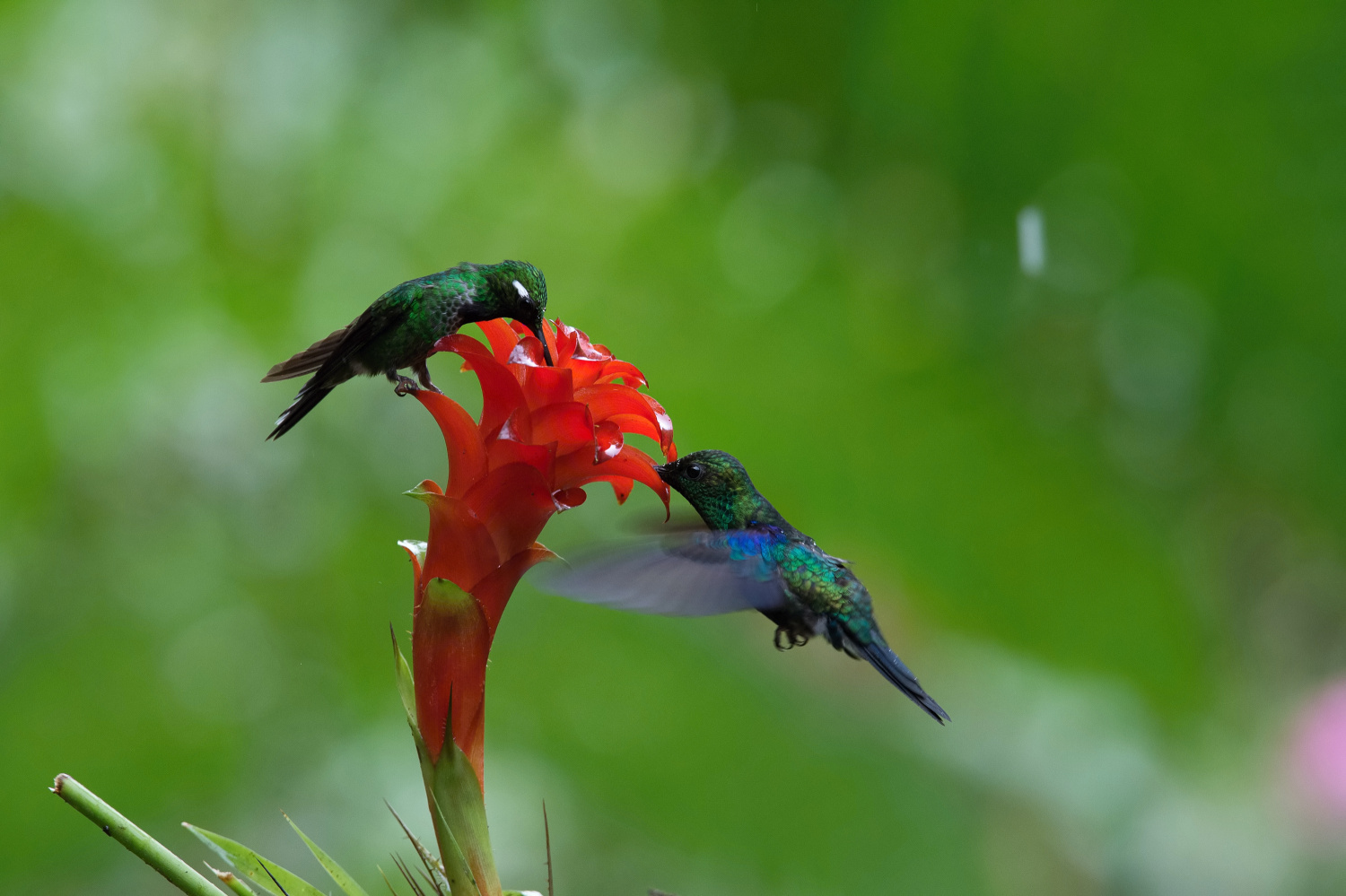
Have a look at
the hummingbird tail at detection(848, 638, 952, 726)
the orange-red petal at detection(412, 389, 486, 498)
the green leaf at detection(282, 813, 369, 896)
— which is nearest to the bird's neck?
the hummingbird tail at detection(848, 638, 952, 726)

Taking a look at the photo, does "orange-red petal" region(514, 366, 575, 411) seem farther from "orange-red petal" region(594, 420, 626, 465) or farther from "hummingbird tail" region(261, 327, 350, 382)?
"hummingbird tail" region(261, 327, 350, 382)

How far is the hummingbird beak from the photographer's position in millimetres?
566

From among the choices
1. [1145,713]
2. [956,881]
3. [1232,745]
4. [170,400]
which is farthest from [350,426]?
[1232,745]

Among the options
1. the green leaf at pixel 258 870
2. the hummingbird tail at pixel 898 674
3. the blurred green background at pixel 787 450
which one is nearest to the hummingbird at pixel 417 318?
the green leaf at pixel 258 870

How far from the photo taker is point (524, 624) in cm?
185

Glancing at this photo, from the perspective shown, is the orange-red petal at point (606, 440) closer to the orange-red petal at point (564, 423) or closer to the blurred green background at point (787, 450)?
the orange-red petal at point (564, 423)

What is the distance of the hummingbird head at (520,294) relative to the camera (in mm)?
606

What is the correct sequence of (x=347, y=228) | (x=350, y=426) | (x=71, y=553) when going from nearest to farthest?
(x=71, y=553)
(x=350, y=426)
(x=347, y=228)

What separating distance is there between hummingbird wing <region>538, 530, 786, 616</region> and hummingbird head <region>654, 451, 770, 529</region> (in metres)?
0.02

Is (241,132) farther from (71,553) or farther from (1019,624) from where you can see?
(1019,624)

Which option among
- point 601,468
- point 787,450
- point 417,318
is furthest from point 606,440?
point 787,450

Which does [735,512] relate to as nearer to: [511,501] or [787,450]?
[511,501]

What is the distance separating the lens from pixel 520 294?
0.61 metres

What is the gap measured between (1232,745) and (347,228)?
1809 millimetres
